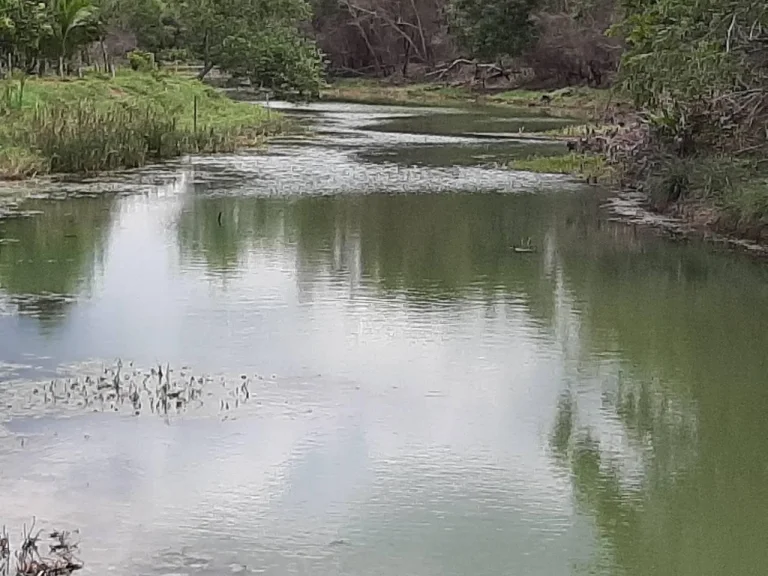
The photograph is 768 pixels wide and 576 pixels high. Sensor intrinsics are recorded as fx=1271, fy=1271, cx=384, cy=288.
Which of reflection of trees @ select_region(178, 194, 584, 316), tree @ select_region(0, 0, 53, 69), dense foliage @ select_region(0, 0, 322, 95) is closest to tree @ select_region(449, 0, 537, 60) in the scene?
dense foliage @ select_region(0, 0, 322, 95)

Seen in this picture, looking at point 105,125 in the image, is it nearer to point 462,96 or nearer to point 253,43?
point 253,43

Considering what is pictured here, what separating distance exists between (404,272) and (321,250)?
1.19 metres

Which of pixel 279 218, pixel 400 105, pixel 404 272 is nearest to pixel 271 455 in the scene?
pixel 404 272

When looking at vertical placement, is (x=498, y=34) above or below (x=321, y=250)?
above

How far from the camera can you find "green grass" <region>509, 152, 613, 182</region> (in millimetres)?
16516

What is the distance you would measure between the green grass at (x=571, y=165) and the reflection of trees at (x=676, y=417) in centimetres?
586

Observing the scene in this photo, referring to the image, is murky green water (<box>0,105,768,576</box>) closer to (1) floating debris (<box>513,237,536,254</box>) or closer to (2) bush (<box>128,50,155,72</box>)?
(1) floating debris (<box>513,237,536,254</box>)

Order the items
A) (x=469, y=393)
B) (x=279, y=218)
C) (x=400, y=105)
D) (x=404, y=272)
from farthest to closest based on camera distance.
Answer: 1. (x=400, y=105)
2. (x=279, y=218)
3. (x=404, y=272)
4. (x=469, y=393)

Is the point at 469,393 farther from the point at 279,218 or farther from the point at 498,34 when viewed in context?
the point at 498,34

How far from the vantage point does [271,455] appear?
562 centimetres

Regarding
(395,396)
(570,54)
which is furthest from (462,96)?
(395,396)

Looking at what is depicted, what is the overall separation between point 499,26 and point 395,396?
32.9 meters

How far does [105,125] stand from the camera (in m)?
16.1

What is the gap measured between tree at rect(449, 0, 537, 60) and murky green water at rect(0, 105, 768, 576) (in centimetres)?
Answer: 2617
